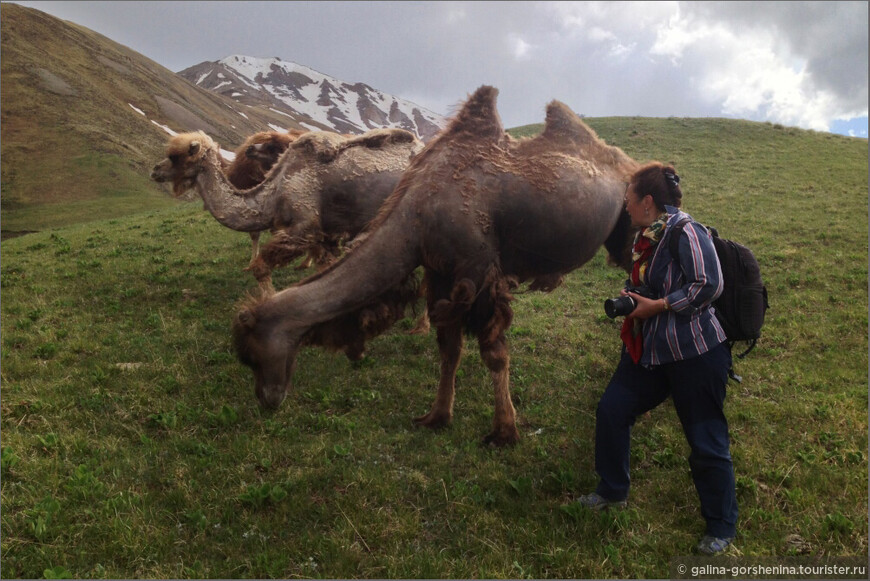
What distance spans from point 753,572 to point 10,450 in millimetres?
6028

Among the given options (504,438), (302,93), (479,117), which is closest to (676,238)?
(479,117)

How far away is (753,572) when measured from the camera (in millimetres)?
3131

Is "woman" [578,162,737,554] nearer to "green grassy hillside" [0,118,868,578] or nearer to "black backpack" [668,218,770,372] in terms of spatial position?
"black backpack" [668,218,770,372]

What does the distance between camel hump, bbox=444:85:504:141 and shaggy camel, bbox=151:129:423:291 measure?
9.45 ft

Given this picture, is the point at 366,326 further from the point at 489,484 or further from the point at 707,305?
the point at 707,305

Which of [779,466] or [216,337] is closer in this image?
[779,466]

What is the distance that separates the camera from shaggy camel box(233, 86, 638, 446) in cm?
415

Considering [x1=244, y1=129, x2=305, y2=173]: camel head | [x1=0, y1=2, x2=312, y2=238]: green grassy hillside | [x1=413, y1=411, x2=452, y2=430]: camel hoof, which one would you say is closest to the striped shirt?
[x1=413, y1=411, x2=452, y2=430]: camel hoof

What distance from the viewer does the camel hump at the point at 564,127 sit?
506 centimetres

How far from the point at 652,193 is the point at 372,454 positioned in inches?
133

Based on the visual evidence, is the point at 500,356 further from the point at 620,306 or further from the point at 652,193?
the point at 652,193

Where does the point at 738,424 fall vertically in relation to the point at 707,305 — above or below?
below

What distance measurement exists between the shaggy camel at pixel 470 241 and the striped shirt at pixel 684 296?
1.29 meters

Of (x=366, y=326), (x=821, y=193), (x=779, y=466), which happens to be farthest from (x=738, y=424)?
(x=821, y=193)
